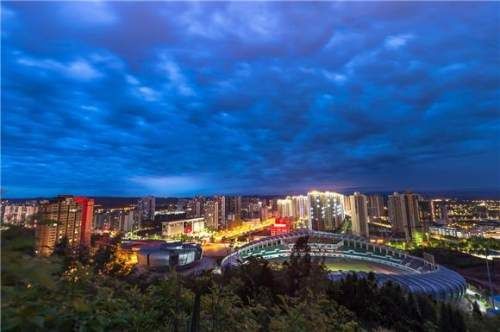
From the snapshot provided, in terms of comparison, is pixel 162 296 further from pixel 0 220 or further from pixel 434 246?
pixel 434 246

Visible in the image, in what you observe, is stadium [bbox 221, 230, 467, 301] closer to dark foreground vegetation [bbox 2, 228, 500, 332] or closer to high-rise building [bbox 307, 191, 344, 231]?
dark foreground vegetation [bbox 2, 228, 500, 332]

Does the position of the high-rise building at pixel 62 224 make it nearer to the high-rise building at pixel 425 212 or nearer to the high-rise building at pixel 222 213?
the high-rise building at pixel 222 213

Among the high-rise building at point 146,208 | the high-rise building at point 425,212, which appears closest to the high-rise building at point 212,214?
the high-rise building at point 146,208

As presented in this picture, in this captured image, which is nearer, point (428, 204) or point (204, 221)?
point (428, 204)

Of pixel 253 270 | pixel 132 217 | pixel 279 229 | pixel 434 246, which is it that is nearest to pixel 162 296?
pixel 253 270

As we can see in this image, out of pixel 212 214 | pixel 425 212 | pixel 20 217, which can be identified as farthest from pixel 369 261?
pixel 212 214

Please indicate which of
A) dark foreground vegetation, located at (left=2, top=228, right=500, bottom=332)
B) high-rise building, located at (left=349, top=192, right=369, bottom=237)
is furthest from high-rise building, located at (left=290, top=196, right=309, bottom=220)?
dark foreground vegetation, located at (left=2, top=228, right=500, bottom=332)
